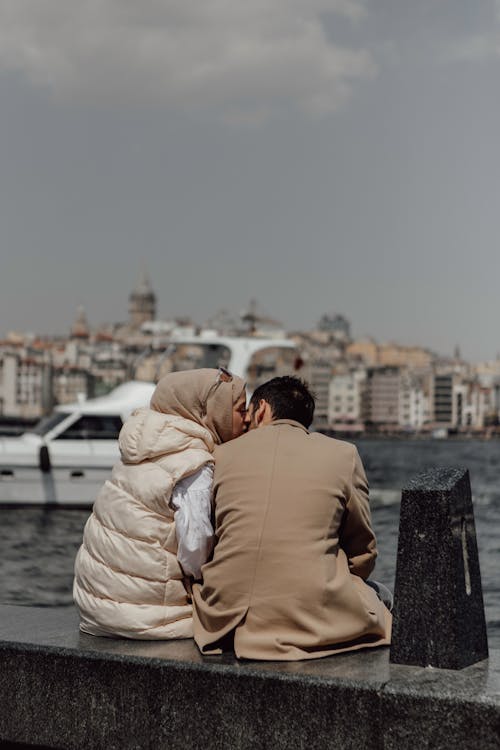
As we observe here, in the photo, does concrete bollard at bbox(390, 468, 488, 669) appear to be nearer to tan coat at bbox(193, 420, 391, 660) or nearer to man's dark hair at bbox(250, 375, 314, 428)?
tan coat at bbox(193, 420, 391, 660)

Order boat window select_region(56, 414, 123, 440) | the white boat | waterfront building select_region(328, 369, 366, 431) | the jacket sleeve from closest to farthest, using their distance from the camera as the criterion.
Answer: the jacket sleeve, the white boat, boat window select_region(56, 414, 123, 440), waterfront building select_region(328, 369, 366, 431)

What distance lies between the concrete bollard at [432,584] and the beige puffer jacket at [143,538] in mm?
719

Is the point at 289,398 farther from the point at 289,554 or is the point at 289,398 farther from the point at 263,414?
the point at 289,554

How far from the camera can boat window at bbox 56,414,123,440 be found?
22703mm

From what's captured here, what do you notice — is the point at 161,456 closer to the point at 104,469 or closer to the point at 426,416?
the point at 104,469

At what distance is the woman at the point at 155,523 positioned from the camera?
3951 mm

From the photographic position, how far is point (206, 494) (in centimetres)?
397

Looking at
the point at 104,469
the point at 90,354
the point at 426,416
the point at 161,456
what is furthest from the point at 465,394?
the point at 161,456

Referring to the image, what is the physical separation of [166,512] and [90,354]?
186382 millimetres

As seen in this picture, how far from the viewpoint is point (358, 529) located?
3.86 meters

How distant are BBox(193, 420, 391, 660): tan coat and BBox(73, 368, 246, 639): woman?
112 millimetres

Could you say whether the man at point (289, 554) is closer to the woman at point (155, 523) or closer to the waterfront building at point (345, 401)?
the woman at point (155, 523)

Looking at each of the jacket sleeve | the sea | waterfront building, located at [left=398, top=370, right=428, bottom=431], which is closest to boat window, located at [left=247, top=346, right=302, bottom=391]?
the sea

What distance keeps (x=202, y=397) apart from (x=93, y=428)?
18.9 meters
